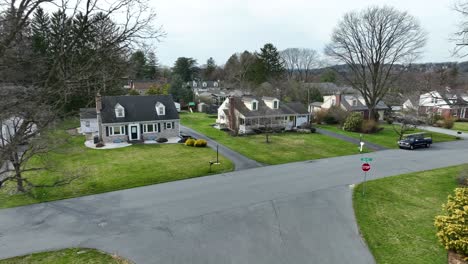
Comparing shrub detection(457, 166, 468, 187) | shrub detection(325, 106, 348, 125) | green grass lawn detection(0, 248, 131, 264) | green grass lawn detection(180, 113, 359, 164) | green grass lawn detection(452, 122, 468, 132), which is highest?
shrub detection(325, 106, 348, 125)

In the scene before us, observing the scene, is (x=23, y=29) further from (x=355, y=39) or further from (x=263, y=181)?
(x=355, y=39)

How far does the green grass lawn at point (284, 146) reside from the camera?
84.2ft

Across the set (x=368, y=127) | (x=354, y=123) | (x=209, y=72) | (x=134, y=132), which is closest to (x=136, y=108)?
(x=134, y=132)

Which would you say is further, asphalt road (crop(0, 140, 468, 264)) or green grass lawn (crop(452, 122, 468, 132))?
green grass lawn (crop(452, 122, 468, 132))

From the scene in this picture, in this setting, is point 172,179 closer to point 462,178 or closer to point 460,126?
point 462,178

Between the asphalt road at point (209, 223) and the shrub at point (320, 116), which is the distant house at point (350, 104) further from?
the asphalt road at point (209, 223)

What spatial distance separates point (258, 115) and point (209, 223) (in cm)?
2422

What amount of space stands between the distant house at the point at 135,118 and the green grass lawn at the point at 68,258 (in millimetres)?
19858

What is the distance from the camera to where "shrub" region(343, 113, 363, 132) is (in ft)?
123

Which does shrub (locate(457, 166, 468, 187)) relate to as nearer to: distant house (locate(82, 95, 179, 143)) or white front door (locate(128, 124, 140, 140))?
distant house (locate(82, 95, 179, 143))

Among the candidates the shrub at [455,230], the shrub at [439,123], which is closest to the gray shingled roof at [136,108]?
the shrub at [455,230]

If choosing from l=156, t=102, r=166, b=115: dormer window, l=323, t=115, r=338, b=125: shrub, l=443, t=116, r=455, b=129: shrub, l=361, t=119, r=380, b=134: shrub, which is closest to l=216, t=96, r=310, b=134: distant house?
l=323, t=115, r=338, b=125: shrub

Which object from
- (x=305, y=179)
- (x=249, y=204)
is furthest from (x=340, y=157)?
(x=249, y=204)

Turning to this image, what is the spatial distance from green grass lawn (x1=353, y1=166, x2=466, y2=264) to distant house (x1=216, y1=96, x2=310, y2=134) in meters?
18.5
